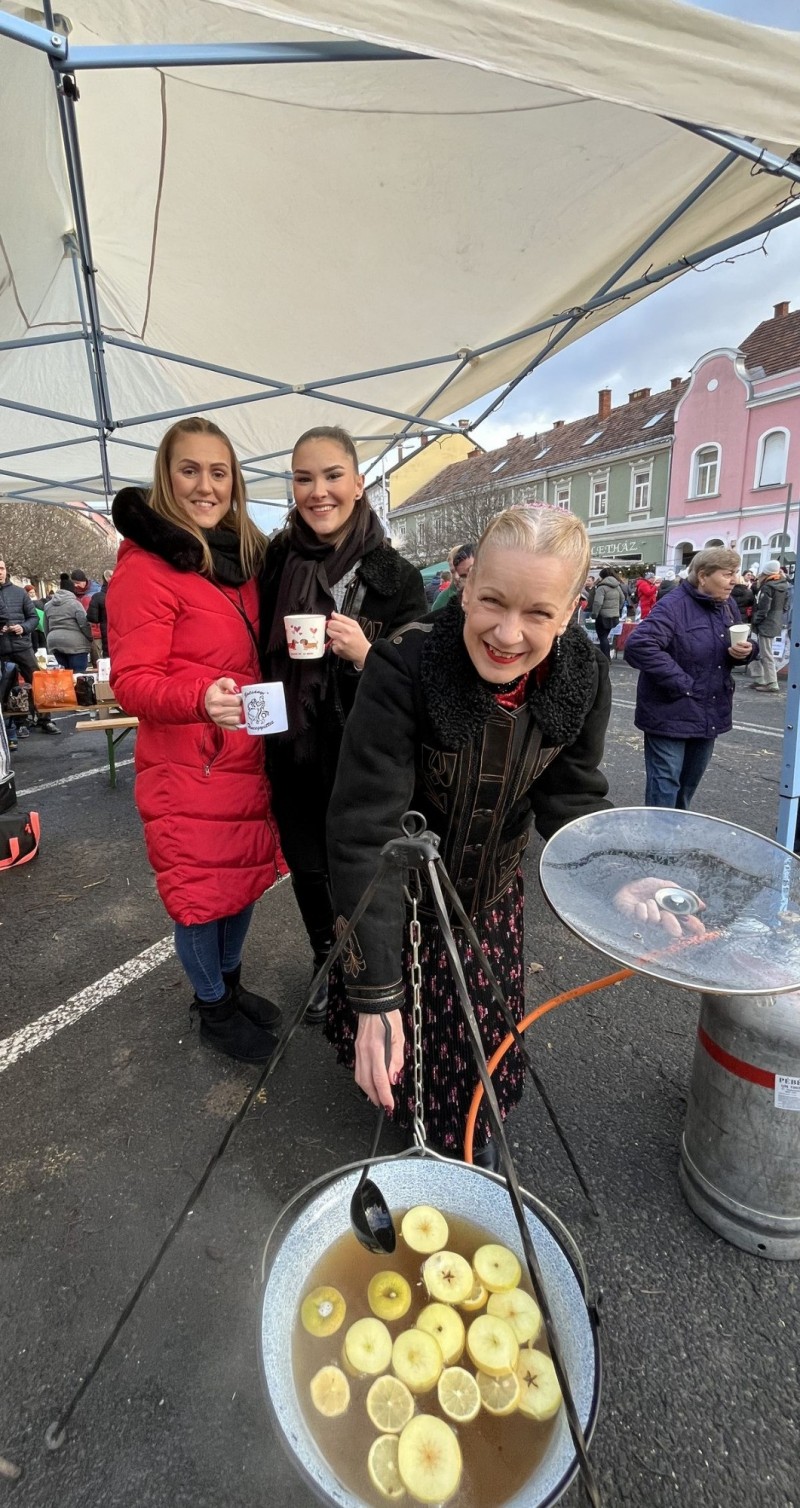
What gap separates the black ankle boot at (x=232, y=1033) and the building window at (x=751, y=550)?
25678 mm

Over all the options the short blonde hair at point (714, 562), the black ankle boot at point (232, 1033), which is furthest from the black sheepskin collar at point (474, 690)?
the short blonde hair at point (714, 562)

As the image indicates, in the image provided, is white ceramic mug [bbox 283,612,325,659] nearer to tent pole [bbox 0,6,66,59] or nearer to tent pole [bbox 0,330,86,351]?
tent pole [bbox 0,6,66,59]

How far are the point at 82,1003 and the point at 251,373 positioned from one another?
4.22 m

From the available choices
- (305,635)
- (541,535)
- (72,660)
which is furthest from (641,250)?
(72,660)

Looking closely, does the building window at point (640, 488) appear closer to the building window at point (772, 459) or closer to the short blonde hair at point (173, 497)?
the building window at point (772, 459)

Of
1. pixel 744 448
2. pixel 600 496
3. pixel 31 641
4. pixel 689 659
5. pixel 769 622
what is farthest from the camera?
pixel 600 496

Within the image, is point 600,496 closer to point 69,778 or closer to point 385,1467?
point 69,778

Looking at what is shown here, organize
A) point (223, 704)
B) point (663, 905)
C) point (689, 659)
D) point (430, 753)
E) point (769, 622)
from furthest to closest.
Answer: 1. point (769, 622)
2. point (689, 659)
3. point (223, 704)
4. point (430, 753)
5. point (663, 905)

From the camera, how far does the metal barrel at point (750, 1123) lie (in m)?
1.59

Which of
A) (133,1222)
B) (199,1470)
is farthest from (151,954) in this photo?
(199,1470)

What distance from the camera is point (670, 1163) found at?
197 centimetres

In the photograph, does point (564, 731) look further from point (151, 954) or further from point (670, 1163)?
point (151, 954)

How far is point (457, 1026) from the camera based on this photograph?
5.45 feet

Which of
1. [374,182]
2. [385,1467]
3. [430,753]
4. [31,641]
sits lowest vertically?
[385,1467]
